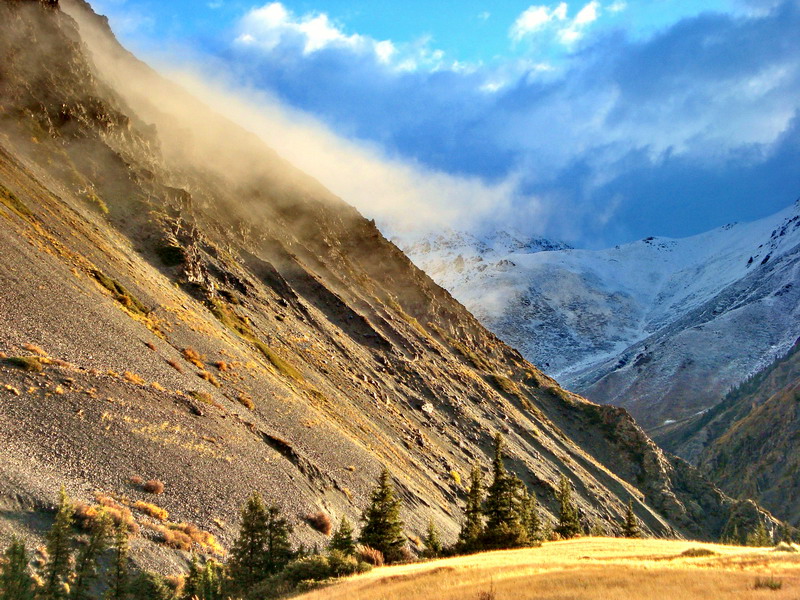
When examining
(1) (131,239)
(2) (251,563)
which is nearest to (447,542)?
(2) (251,563)

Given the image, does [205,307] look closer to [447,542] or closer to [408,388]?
[408,388]

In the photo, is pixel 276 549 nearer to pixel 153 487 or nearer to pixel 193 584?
pixel 193 584

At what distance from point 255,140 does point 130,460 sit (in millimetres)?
114844

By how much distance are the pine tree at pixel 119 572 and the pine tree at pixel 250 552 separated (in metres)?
4.60

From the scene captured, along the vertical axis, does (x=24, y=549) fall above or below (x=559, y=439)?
below

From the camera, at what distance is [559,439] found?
104 metres

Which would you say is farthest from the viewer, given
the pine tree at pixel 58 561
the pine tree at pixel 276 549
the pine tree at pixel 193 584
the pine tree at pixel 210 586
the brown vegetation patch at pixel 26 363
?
the brown vegetation patch at pixel 26 363

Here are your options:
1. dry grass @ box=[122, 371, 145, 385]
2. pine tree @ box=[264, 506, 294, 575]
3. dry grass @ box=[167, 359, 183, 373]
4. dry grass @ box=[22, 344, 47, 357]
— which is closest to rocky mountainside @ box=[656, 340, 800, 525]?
dry grass @ box=[167, 359, 183, 373]

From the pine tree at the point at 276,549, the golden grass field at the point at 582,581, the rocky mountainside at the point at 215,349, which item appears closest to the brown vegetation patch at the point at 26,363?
the rocky mountainside at the point at 215,349

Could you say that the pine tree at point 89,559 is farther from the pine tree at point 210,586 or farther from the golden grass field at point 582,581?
the golden grass field at point 582,581

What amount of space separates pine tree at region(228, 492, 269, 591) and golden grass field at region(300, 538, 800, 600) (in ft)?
13.5

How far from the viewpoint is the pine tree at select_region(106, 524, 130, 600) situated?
23.8 metres

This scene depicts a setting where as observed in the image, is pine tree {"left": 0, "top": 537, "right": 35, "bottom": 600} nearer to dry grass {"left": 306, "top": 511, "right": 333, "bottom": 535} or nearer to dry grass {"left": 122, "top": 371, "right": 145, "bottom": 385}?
dry grass {"left": 306, "top": 511, "right": 333, "bottom": 535}

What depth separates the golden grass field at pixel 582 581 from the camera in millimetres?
19109
